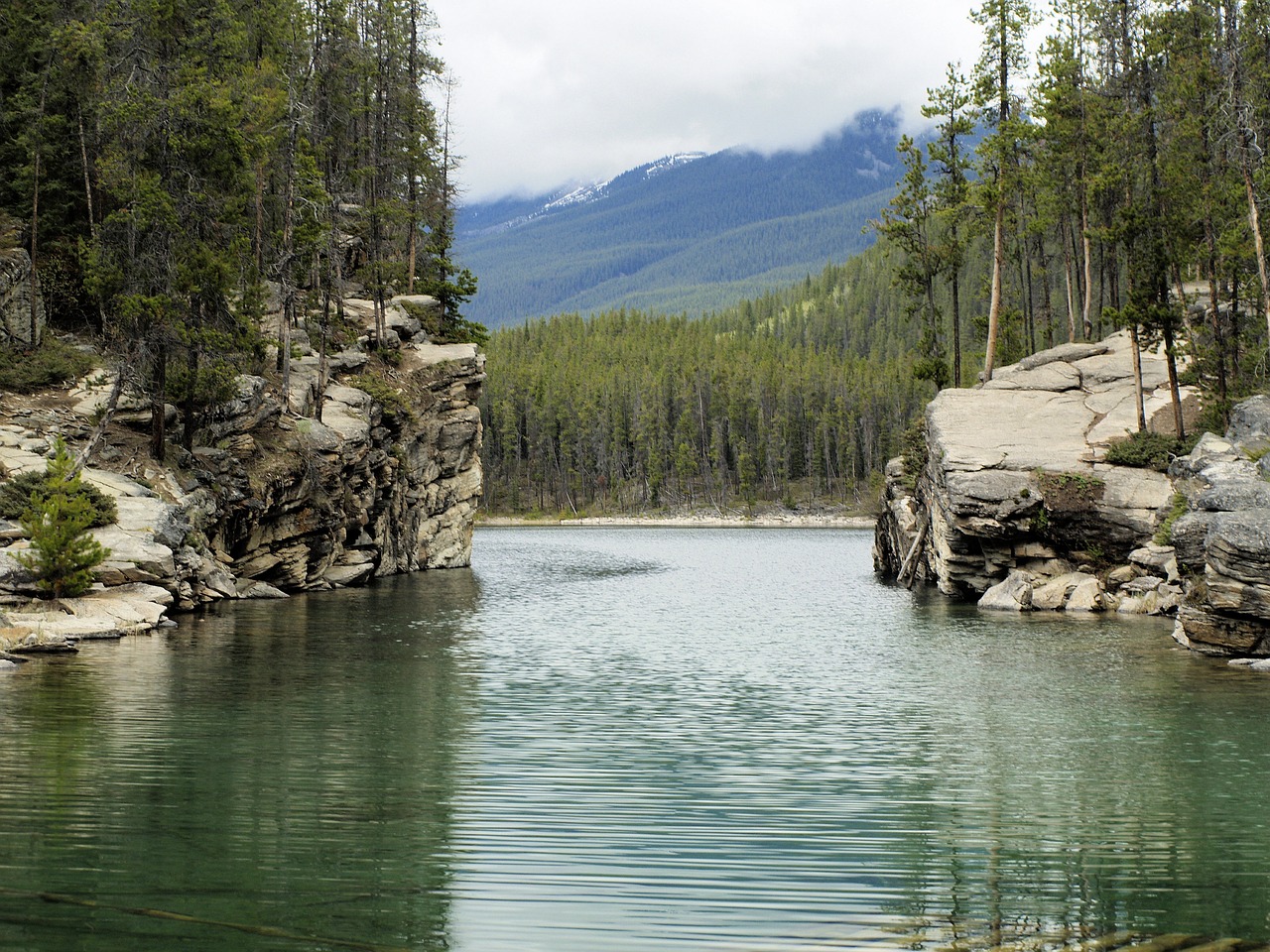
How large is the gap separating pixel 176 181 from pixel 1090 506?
110 feet

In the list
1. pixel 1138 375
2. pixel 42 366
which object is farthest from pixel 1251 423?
pixel 42 366

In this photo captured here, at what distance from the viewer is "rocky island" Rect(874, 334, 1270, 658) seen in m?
25.5

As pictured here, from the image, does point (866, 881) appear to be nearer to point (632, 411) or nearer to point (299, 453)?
point (299, 453)

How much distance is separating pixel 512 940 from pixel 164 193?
116 ft

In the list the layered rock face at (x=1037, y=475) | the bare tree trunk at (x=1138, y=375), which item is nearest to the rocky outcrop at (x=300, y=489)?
the layered rock face at (x=1037, y=475)

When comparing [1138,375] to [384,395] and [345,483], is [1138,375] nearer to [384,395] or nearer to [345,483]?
[345,483]

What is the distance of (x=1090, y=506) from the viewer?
36438 millimetres

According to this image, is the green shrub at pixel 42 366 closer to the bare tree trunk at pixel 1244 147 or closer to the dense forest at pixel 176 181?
the dense forest at pixel 176 181

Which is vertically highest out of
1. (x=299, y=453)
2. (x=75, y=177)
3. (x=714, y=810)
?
(x=75, y=177)

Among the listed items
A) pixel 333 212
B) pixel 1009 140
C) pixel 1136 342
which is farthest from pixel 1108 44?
pixel 333 212

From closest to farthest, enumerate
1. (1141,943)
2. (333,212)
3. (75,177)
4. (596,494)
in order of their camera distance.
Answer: (1141,943), (75,177), (333,212), (596,494)

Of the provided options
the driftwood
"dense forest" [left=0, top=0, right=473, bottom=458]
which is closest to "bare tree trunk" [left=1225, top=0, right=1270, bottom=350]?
the driftwood

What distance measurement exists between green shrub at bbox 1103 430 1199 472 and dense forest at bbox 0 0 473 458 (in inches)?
1237

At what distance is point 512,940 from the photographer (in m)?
8.99
